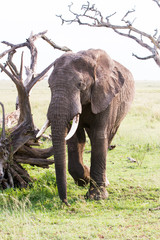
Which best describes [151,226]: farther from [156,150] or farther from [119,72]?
[156,150]

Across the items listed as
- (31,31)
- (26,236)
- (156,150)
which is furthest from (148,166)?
(26,236)

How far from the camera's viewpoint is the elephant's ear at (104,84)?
6.24 metres

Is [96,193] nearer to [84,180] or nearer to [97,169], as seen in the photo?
[97,169]

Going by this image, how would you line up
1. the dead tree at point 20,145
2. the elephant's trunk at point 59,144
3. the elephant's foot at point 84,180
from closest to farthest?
the elephant's trunk at point 59,144 < the dead tree at point 20,145 < the elephant's foot at point 84,180

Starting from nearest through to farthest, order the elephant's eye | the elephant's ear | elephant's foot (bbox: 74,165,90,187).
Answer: the elephant's eye
the elephant's ear
elephant's foot (bbox: 74,165,90,187)

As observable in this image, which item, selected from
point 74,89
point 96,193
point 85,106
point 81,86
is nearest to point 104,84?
point 85,106

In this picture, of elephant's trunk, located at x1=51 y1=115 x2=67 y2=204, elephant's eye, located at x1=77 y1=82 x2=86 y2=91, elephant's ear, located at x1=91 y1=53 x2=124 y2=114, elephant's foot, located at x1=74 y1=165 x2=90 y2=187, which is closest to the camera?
elephant's trunk, located at x1=51 y1=115 x2=67 y2=204

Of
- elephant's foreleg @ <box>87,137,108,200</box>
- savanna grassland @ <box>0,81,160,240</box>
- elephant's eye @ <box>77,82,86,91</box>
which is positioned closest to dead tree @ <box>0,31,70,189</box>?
savanna grassland @ <box>0,81,160,240</box>

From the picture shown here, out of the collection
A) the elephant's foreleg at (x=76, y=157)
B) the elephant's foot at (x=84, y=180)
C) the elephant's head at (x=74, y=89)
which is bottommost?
the elephant's foot at (x=84, y=180)

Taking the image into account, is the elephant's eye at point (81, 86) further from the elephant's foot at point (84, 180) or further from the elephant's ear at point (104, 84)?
the elephant's foot at point (84, 180)

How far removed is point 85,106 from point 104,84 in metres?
0.49

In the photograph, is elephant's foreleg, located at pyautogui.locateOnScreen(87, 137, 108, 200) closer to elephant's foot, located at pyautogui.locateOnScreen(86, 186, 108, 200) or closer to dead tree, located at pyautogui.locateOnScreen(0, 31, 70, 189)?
elephant's foot, located at pyautogui.locateOnScreen(86, 186, 108, 200)

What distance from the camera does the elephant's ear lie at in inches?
246

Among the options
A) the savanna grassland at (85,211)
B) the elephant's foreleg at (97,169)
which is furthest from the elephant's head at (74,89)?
the elephant's foreleg at (97,169)
